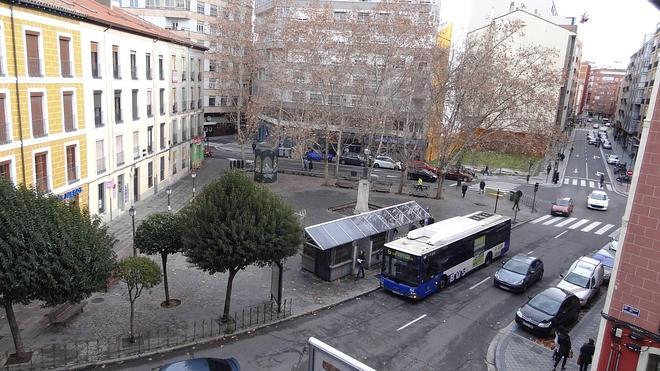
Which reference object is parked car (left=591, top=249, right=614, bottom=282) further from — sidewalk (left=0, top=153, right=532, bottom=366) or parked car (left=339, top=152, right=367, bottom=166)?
parked car (left=339, top=152, right=367, bottom=166)

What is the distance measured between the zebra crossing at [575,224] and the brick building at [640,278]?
2175cm

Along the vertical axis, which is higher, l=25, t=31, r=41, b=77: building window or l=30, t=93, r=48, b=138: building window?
l=25, t=31, r=41, b=77: building window

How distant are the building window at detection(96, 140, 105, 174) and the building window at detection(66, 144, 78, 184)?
2.26 m

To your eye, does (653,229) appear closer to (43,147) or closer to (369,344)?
(369,344)

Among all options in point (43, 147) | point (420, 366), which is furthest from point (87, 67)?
point (420, 366)

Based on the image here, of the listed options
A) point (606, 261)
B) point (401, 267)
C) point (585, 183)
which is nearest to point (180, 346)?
point (401, 267)

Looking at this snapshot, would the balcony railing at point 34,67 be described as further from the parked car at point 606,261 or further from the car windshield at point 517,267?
the parked car at point 606,261

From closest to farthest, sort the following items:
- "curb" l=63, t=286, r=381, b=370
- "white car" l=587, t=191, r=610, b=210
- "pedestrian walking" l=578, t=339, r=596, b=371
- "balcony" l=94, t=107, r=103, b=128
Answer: "curb" l=63, t=286, r=381, b=370, "pedestrian walking" l=578, t=339, r=596, b=371, "balcony" l=94, t=107, r=103, b=128, "white car" l=587, t=191, r=610, b=210

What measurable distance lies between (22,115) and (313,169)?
104ft

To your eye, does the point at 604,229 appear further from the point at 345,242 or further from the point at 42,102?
the point at 42,102

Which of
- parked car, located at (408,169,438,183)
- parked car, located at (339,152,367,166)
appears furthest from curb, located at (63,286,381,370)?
parked car, located at (339,152,367,166)

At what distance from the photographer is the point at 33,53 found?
2080 centimetres

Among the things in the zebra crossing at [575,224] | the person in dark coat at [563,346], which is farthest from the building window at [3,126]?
the zebra crossing at [575,224]

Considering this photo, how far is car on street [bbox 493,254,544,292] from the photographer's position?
20625 mm
